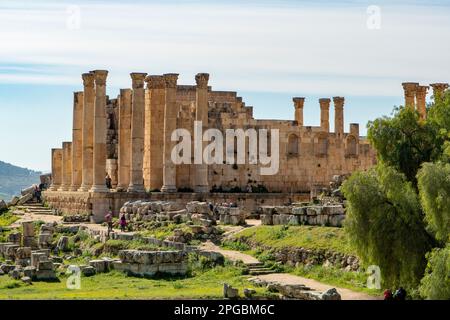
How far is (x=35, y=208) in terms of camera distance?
73.5 meters

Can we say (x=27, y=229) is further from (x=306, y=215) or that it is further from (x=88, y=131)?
(x=306, y=215)

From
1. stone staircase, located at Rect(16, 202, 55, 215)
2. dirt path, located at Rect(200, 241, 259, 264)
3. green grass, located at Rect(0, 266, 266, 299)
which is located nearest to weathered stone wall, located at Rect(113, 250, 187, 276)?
green grass, located at Rect(0, 266, 266, 299)

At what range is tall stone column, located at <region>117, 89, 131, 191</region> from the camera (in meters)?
65.4

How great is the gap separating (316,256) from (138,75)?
80.3ft

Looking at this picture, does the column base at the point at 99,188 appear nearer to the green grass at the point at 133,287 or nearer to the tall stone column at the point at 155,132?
the tall stone column at the point at 155,132

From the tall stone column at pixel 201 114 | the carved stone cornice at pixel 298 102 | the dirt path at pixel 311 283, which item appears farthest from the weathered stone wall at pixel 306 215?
the carved stone cornice at pixel 298 102

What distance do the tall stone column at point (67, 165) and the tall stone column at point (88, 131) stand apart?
6579mm

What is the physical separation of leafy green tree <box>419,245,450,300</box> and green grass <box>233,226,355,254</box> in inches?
290

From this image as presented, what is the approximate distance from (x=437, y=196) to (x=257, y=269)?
1058cm

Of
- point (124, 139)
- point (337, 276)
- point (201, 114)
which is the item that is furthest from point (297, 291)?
point (124, 139)

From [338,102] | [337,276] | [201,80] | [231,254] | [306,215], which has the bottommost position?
[337,276]

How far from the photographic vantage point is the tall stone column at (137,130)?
62.9m
